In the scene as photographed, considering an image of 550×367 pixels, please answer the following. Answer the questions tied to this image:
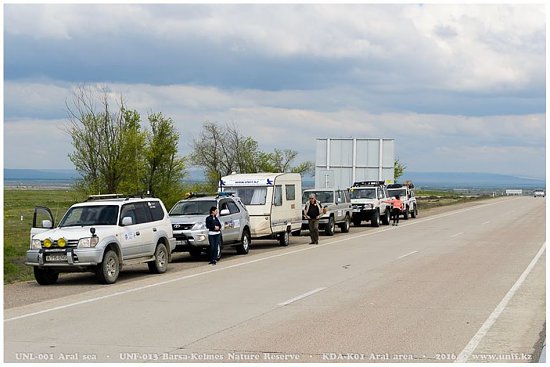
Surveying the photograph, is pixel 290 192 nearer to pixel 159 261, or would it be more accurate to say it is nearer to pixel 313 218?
pixel 313 218

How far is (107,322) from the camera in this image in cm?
1162

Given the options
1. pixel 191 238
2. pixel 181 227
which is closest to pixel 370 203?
pixel 181 227

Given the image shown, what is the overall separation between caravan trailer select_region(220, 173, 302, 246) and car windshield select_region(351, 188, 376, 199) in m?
12.9

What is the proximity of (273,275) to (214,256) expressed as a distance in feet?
11.6

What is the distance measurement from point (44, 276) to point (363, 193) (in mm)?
26550

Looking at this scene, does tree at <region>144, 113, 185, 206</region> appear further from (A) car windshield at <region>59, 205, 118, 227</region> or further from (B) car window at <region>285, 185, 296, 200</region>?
(A) car windshield at <region>59, 205, 118, 227</region>

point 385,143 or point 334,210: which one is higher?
point 385,143

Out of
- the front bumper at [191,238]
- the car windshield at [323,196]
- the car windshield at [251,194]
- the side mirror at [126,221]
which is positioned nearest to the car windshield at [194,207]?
the front bumper at [191,238]

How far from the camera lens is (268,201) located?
89.0ft

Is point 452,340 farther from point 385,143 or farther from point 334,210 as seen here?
point 385,143

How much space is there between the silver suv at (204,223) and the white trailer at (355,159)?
22.0 meters

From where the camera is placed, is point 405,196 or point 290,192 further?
point 405,196

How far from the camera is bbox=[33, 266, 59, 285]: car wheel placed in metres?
17.2

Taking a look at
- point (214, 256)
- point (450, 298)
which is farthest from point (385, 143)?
point (450, 298)
